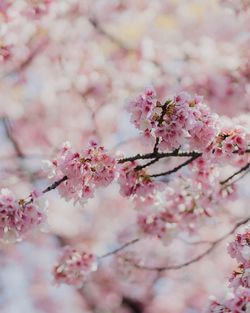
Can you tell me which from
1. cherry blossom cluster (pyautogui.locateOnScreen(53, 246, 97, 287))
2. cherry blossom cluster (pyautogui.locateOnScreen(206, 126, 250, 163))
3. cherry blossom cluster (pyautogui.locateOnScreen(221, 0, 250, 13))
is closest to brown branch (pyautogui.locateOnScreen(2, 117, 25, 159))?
cherry blossom cluster (pyautogui.locateOnScreen(53, 246, 97, 287))

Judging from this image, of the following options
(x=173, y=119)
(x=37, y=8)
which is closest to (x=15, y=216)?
(x=173, y=119)

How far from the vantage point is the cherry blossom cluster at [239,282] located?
160 inches

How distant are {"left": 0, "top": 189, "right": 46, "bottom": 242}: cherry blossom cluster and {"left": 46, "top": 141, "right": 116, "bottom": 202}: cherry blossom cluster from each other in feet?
0.80

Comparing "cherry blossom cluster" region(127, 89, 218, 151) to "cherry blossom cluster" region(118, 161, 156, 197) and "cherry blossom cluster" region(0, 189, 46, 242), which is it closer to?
"cherry blossom cluster" region(118, 161, 156, 197)

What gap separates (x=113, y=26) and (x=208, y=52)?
186cm

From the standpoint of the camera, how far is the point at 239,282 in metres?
4.21

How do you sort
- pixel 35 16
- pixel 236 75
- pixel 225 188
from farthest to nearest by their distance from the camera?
pixel 236 75, pixel 35 16, pixel 225 188

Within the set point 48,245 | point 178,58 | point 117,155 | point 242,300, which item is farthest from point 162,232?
point 48,245

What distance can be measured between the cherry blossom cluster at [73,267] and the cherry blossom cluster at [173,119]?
257 cm

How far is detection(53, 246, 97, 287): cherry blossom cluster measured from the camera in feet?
21.9

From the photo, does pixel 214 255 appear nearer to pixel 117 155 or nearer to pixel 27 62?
pixel 27 62

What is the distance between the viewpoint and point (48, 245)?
13383 millimetres

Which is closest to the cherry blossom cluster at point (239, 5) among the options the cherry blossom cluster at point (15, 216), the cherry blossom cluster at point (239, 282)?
the cherry blossom cluster at point (239, 282)

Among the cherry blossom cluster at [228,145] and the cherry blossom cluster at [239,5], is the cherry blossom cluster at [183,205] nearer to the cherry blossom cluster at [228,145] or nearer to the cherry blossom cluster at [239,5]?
the cherry blossom cluster at [228,145]
